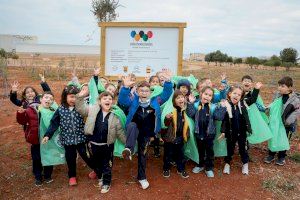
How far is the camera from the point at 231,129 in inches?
195

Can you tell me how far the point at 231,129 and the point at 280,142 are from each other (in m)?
1.14

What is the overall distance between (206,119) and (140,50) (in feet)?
9.70

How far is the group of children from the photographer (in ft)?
14.3

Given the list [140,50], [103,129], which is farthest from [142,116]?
[140,50]

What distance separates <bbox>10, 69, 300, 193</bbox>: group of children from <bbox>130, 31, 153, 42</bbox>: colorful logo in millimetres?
1970

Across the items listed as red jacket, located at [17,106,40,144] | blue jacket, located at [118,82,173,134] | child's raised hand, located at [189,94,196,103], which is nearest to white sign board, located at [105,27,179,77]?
child's raised hand, located at [189,94,196,103]

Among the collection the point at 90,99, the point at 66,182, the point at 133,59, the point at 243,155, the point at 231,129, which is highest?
the point at 133,59

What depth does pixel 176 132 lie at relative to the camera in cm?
469

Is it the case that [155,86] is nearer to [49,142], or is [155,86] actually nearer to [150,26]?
[49,142]

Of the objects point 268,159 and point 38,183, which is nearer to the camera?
point 38,183

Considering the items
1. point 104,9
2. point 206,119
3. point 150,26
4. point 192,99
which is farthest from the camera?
point 104,9

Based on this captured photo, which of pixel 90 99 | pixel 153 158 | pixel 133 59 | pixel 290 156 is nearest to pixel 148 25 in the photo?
pixel 133 59

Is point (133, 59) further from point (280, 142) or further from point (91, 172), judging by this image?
point (280, 142)

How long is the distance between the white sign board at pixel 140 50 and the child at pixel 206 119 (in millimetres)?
2234
